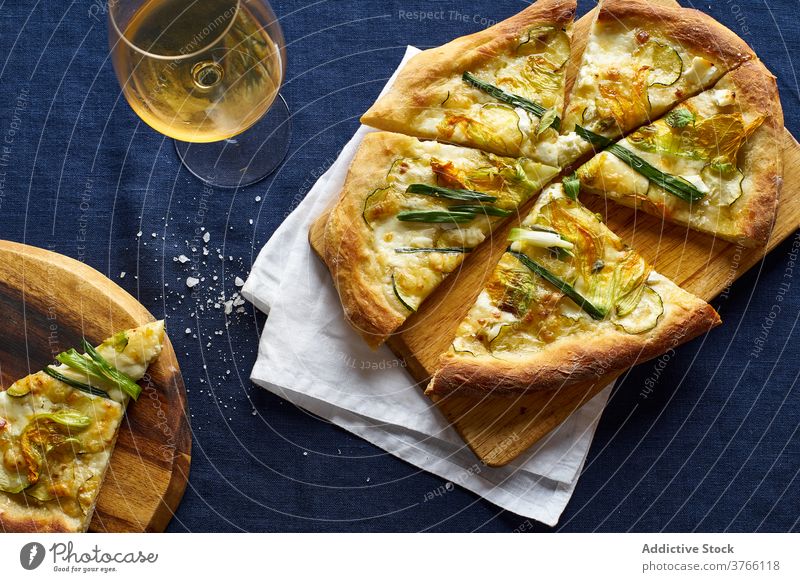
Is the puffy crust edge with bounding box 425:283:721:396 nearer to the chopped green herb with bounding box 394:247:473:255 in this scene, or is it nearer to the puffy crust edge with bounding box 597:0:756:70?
the chopped green herb with bounding box 394:247:473:255

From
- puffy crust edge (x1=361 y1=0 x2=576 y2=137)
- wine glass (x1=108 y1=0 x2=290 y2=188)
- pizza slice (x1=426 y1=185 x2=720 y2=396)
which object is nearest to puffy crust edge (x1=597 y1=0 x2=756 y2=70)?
puffy crust edge (x1=361 y1=0 x2=576 y2=137)

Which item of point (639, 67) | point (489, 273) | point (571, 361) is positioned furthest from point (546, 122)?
point (571, 361)

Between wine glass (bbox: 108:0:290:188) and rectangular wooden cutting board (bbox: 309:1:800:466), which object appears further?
rectangular wooden cutting board (bbox: 309:1:800:466)

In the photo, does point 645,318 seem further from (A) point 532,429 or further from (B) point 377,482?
(B) point 377,482

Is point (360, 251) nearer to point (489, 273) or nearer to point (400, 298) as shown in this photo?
point (400, 298)

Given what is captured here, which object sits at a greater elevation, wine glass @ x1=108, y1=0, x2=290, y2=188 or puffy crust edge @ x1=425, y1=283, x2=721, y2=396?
wine glass @ x1=108, y1=0, x2=290, y2=188

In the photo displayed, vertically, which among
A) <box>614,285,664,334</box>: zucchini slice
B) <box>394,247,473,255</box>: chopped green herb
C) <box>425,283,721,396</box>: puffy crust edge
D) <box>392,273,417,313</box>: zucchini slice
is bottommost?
<box>425,283,721,396</box>: puffy crust edge

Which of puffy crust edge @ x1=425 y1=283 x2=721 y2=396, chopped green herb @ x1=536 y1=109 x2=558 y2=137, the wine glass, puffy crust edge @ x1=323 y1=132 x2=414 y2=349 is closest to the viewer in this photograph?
the wine glass
